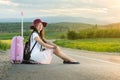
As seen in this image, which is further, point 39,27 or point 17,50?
point 39,27

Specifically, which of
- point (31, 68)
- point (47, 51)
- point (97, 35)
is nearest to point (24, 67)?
point (31, 68)

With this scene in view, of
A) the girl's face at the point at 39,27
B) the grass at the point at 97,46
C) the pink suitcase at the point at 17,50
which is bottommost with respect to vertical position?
the grass at the point at 97,46

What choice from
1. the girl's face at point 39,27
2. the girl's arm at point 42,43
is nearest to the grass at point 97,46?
the girl's face at point 39,27

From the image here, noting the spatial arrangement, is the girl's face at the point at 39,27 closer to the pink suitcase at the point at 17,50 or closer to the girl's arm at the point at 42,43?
the girl's arm at the point at 42,43

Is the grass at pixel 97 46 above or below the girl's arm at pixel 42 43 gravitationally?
below

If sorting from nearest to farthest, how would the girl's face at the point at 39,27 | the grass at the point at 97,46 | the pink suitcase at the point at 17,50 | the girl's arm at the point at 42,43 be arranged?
the girl's arm at the point at 42,43, the pink suitcase at the point at 17,50, the girl's face at the point at 39,27, the grass at the point at 97,46

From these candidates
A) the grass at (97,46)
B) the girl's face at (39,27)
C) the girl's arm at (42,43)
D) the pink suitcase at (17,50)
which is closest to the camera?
the girl's arm at (42,43)

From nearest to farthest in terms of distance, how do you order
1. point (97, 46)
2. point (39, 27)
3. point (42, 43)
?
point (42, 43) → point (39, 27) → point (97, 46)

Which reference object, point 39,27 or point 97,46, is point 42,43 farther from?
point 97,46

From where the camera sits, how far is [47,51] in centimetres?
1571

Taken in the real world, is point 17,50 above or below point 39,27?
below

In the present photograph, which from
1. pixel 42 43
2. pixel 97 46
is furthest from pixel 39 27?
pixel 97 46

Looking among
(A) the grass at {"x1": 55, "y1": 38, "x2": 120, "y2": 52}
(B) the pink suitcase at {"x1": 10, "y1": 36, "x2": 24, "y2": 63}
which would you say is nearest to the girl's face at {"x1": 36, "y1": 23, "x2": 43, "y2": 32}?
(B) the pink suitcase at {"x1": 10, "y1": 36, "x2": 24, "y2": 63}

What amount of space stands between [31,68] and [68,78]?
281 centimetres
